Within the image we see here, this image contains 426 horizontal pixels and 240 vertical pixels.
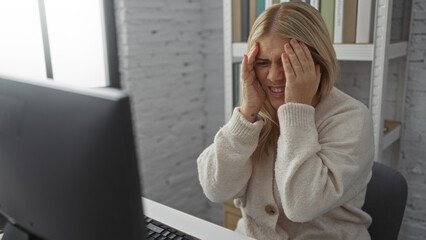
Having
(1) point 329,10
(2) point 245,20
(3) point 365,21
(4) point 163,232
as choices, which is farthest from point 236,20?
(4) point 163,232

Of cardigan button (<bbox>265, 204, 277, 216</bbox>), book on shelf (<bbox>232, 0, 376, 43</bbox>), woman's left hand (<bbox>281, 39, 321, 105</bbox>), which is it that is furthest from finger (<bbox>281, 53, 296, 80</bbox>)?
book on shelf (<bbox>232, 0, 376, 43</bbox>)

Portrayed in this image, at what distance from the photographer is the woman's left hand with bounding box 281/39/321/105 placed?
969mm

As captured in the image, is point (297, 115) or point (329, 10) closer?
point (297, 115)

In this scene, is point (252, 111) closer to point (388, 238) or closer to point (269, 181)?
point (269, 181)

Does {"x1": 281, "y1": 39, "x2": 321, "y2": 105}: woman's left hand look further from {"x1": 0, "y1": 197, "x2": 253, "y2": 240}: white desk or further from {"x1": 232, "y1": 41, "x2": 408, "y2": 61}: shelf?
{"x1": 232, "y1": 41, "x2": 408, "y2": 61}: shelf

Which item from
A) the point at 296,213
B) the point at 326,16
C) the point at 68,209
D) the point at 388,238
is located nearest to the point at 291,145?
the point at 296,213

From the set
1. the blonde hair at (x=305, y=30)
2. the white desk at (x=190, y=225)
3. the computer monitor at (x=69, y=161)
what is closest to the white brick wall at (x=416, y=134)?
the blonde hair at (x=305, y=30)

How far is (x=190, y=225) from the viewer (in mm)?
1015

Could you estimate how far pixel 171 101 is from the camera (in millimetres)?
2281

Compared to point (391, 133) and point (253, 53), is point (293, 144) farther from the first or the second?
point (391, 133)

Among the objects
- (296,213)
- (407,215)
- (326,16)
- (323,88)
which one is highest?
(326,16)

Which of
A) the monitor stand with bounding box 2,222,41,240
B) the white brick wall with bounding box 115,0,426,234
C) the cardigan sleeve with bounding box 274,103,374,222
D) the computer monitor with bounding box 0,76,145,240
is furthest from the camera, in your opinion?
the white brick wall with bounding box 115,0,426,234

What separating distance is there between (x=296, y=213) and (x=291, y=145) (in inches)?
6.5

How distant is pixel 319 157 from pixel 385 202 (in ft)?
0.93
